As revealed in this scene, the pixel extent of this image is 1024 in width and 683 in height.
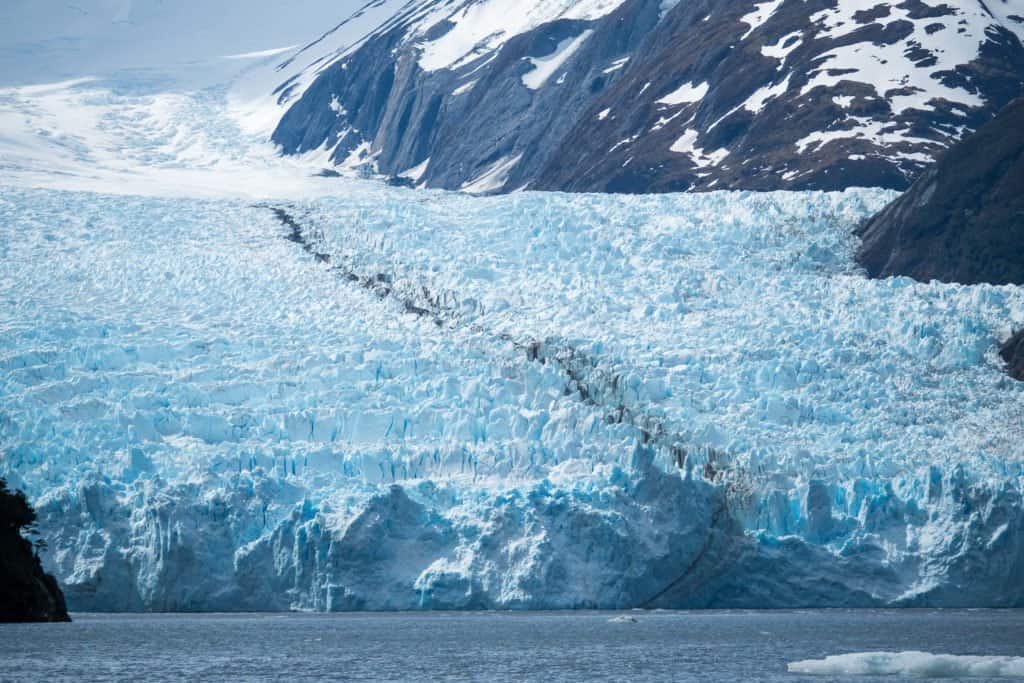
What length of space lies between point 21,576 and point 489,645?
8.12 meters

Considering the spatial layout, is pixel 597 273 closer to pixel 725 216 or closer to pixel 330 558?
pixel 725 216

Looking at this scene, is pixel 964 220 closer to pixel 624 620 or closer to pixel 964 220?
pixel 964 220

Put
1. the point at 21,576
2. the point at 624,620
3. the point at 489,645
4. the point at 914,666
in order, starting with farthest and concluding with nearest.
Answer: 1. the point at 624,620
2. the point at 21,576
3. the point at 489,645
4. the point at 914,666

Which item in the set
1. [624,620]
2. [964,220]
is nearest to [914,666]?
[624,620]

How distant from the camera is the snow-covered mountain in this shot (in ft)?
226

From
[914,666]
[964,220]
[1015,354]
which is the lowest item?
[914,666]

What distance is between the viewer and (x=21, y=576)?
27828 millimetres

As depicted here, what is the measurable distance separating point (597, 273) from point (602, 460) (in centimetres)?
1031

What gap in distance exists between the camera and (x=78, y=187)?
50.8 metres

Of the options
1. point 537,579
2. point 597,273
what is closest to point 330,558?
point 537,579

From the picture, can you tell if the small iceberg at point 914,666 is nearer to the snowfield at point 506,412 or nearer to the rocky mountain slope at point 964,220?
the snowfield at point 506,412

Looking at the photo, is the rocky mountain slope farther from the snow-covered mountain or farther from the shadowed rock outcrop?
the snow-covered mountain

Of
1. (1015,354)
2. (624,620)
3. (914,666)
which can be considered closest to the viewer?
(914,666)

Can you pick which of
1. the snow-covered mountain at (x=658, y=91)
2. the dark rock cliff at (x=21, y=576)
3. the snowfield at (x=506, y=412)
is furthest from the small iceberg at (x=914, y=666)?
the snow-covered mountain at (x=658, y=91)
